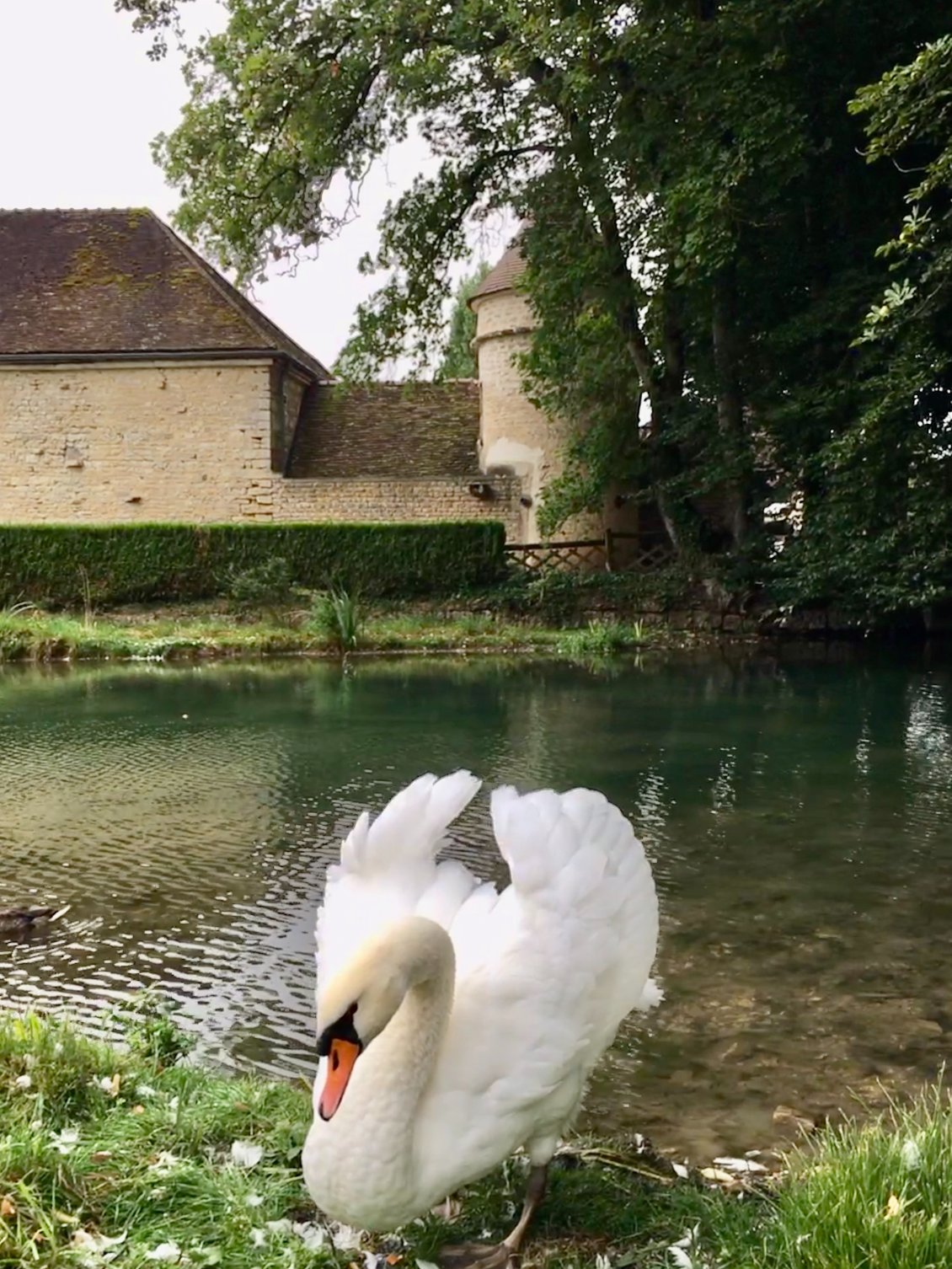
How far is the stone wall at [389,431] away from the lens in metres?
29.1

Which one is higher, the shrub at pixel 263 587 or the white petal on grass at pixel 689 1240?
the shrub at pixel 263 587

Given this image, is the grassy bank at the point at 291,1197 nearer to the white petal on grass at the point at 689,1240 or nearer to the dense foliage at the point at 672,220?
the white petal on grass at the point at 689,1240

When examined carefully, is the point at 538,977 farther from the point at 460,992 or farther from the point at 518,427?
the point at 518,427

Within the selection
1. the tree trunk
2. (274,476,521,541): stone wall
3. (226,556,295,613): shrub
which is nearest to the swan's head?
the tree trunk

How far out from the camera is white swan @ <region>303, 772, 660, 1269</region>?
2.53m

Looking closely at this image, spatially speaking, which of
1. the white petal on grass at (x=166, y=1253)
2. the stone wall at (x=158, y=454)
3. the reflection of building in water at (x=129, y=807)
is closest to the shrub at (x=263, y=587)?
the stone wall at (x=158, y=454)

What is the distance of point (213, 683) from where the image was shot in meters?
16.4

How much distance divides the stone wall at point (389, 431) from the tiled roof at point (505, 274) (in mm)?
3042

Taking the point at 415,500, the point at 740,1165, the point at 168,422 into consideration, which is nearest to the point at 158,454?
the point at 168,422

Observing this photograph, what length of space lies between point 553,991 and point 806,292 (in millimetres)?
20077

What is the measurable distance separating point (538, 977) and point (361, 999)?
1.80ft

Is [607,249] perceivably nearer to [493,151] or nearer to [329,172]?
[493,151]

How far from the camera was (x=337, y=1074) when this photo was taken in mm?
2434

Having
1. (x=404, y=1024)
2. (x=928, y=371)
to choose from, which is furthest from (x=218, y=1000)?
(x=928, y=371)
